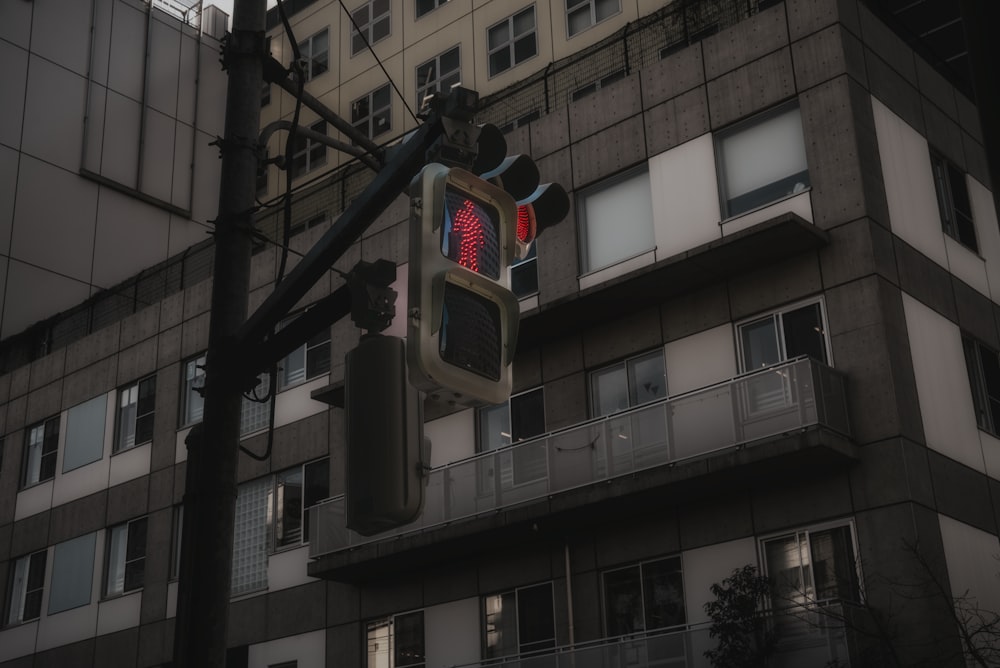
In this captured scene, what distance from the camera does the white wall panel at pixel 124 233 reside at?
975 centimetres

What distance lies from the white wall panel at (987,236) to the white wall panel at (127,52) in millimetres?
20688

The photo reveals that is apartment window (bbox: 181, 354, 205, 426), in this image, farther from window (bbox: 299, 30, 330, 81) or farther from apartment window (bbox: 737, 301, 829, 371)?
apartment window (bbox: 737, 301, 829, 371)

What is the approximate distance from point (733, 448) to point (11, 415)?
2861cm

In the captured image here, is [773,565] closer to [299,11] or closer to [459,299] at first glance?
[459,299]

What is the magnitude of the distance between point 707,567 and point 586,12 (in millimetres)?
19142

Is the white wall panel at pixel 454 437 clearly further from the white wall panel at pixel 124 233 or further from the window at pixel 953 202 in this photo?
the white wall panel at pixel 124 233

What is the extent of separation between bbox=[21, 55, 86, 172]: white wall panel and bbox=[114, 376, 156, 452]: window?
95.1ft

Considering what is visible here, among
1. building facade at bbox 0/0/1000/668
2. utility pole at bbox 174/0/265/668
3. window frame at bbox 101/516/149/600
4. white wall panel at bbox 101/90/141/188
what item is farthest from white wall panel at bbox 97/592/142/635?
utility pole at bbox 174/0/265/668

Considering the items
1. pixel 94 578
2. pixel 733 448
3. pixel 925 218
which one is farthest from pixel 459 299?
pixel 94 578

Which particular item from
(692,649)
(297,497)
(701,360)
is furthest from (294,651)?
(701,360)

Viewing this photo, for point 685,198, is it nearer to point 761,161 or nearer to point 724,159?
point 724,159

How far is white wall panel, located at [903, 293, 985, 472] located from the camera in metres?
24.3

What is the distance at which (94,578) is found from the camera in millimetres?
37906

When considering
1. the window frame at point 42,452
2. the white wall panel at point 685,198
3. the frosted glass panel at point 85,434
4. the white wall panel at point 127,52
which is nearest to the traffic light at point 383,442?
the white wall panel at point 127,52
